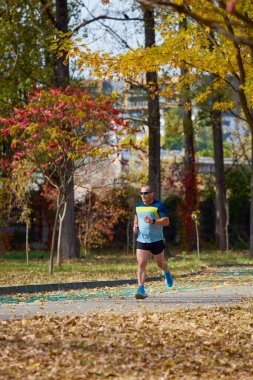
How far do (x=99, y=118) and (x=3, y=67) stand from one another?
352 inches

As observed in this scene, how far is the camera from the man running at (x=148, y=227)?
1553 cm

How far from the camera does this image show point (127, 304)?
15070mm

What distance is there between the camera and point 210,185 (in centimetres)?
4391

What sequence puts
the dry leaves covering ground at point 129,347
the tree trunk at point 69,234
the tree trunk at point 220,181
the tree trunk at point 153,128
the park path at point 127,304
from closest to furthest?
the dry leaves covering ground at point 129,347, the park path at point 127,304, the tree trunk at point 69,234, the tree trunk at point 153,128, the tree trunk at point 220,181

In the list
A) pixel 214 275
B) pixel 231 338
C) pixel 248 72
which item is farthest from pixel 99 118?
pixel 231 338

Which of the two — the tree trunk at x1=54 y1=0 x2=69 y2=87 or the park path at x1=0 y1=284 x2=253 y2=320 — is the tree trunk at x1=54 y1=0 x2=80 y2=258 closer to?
the tree trunk at x1=54 y1=0 x2=69 y2=87

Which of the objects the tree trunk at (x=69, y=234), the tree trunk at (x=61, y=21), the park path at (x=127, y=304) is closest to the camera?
the park path at (x=127, y=304)

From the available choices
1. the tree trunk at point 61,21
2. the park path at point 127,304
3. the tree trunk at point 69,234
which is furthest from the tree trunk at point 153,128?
the park path at point 127,304

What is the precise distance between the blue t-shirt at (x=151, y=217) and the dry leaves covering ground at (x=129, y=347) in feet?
9.25

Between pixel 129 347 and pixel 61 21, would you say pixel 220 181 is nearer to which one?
pixel 61 21

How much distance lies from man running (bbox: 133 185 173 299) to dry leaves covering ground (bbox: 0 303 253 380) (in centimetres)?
279

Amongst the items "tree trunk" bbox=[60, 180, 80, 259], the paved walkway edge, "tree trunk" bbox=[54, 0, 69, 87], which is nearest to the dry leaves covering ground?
the paved walkway edge

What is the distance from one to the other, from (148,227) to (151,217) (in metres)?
0.36

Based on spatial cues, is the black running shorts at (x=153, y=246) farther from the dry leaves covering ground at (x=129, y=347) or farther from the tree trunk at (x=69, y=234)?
the tree trunk at (x=69, y=234)
